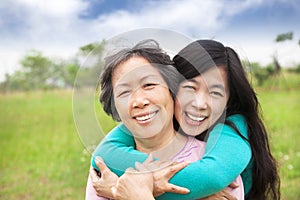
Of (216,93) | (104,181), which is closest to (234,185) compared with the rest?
(216,93)

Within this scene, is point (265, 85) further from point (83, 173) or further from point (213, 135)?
point (213, 135)

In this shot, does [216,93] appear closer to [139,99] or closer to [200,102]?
[200,102]

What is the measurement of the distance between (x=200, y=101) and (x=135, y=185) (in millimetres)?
312

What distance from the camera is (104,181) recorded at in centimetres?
137

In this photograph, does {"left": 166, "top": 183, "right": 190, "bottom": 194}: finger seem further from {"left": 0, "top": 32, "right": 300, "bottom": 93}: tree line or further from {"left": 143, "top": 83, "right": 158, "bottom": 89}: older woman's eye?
{"left": 0, "top": 32, "right": 300, "bottom": 93}: tree line

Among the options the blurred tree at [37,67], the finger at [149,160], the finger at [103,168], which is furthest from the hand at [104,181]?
the blurred tree at [37,67]

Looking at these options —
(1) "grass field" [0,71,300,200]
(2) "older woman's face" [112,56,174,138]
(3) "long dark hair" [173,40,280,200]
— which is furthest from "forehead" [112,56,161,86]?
(1) "grass field" [0,71,300,200]

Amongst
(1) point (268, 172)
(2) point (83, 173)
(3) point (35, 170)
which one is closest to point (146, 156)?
(1) point (268, 172)

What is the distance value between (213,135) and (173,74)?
240 millimetres

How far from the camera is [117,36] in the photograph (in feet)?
4.34

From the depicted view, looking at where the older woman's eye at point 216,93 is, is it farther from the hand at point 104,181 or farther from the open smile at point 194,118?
the hand at point 104,181

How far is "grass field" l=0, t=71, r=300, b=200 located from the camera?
137 inches

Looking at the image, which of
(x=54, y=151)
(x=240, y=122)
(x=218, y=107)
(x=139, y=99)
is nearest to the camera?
(x=139, y=99)

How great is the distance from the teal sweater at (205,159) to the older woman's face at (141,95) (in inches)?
5.5
